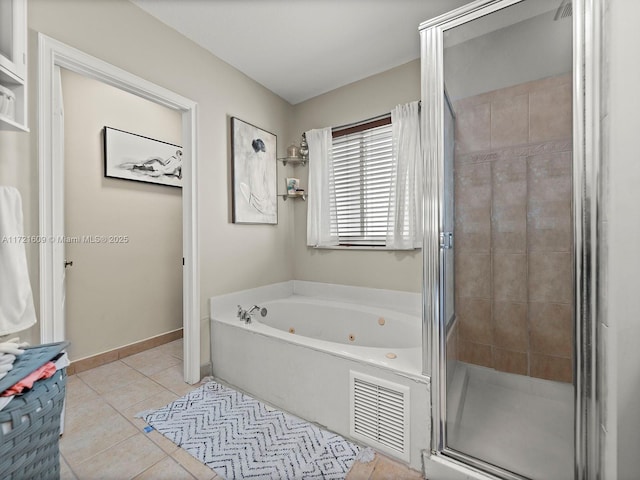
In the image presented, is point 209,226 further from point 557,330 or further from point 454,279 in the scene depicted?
point 557,330

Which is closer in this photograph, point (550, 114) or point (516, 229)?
point (550, 114)

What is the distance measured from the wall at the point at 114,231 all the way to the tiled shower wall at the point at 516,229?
280 centimetres

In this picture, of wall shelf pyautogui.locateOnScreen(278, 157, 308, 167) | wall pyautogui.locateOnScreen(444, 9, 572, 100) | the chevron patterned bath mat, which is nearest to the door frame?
the chevron patterned bath mat

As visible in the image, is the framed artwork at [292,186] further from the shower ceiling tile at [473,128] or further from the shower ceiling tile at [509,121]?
the shower ceiling tile at [509,121]

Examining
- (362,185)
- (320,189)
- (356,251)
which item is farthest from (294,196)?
(356,251)

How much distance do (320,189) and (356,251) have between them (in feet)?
2.25

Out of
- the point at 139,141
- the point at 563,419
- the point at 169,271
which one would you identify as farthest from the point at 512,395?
the point at 139,141

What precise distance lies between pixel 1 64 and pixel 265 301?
2.15 m

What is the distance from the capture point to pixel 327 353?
1.59m

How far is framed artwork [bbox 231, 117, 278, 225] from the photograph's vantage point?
2449 millimetres

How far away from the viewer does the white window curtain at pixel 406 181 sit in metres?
2.27

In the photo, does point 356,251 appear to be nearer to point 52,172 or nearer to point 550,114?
point 550,114

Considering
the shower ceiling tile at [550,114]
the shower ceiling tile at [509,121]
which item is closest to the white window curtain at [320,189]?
the shower ceiling tile at [509,121]

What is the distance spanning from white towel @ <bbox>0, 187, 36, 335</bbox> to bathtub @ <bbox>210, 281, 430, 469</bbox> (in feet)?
3.67
